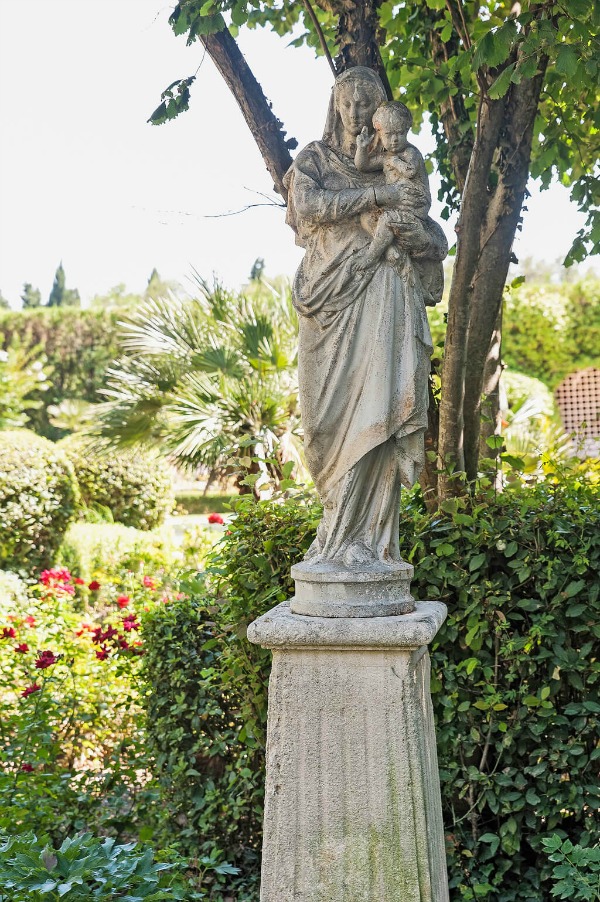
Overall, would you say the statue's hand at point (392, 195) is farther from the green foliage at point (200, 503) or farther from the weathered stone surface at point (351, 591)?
the green foliage at point (200, 503)

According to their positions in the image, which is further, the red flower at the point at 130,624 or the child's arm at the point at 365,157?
the red flower at the point at 130,624

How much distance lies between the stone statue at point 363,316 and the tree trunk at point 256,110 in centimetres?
147

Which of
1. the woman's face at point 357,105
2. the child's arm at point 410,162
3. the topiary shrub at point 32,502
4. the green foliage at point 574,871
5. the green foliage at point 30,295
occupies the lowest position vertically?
the green foliage at point 574,871

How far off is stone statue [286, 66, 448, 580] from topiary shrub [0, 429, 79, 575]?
6.42 m

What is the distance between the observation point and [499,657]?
3.65 m

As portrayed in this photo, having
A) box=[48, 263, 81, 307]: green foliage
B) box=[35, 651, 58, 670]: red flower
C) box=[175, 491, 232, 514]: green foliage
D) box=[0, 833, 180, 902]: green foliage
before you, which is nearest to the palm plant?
box=[35, 651, 58, 670]: red flower

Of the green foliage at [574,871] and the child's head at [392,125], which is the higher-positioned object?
the child's head at [392,125]

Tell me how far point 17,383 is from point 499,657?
13453 millimetres

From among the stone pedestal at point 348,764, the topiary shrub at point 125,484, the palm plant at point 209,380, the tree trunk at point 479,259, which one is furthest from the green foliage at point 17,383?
the stone pedestal at point 348,764

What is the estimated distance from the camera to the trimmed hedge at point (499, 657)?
3.54m

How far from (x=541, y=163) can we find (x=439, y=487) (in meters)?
1.99

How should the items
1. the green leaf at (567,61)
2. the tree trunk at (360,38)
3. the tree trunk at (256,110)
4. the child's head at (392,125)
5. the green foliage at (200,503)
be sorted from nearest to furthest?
the child's head at (392,125) < the green leaf at (567,61) < the tree trunk at (360,38) < the tree trunk at (256,110) < the green foliage at (200,503)

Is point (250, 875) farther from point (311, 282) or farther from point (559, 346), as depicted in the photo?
point (559, 346)

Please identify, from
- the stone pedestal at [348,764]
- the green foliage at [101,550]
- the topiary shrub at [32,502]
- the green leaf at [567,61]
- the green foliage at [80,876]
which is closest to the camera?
the green foliage at [80,876]
